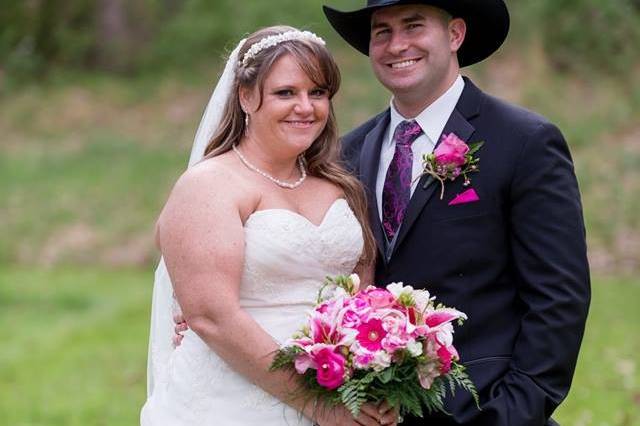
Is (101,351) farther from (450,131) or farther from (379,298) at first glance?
(379,298)

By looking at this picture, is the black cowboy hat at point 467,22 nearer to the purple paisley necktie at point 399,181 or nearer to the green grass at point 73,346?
the purple paisley necktie at point 399,181

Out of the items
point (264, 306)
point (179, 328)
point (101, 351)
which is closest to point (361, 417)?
point (264, 306)

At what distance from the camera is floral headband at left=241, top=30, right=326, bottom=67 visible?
4.03 meters

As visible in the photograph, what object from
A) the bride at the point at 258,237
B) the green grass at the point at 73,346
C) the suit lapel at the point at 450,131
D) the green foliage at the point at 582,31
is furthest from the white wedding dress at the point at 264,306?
the green foliage at the point at 582,31

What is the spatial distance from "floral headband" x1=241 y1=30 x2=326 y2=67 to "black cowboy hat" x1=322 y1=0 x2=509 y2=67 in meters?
0.27

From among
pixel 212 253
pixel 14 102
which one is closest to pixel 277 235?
pixel 212 253

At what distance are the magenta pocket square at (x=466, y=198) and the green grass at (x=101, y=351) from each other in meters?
4.37

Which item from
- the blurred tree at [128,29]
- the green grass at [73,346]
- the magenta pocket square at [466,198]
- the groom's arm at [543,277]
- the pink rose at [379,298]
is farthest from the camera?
the blurred tree at [128,29]

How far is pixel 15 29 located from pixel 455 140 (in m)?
21.1

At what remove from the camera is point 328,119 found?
429 cm

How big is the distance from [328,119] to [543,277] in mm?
1048

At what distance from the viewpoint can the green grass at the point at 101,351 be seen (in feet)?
28.7

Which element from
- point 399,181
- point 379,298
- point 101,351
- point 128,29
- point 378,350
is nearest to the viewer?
point 378,350

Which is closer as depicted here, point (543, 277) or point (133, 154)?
point (543, 277)
